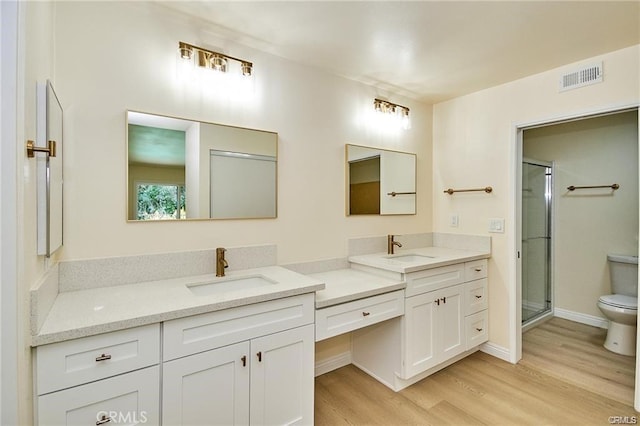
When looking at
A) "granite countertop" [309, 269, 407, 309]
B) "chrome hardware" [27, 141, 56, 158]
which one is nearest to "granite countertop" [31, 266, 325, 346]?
"granite countertop" [309, 269, 407, 309]

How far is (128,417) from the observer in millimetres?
1198

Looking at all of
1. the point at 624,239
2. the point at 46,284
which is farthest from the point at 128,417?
the point at 624,239

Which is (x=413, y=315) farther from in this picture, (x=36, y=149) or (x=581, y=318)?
(x=581, y=318)

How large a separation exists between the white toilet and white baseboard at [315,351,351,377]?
7.72 feet

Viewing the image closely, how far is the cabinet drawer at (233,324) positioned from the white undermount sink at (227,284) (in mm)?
224

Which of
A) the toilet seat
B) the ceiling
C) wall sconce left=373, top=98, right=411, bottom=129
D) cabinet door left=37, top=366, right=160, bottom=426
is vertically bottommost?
the toilet seat

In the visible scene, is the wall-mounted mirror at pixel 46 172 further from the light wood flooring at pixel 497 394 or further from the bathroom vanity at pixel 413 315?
the light wood flooring at pixel 497 394

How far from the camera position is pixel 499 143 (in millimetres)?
2719

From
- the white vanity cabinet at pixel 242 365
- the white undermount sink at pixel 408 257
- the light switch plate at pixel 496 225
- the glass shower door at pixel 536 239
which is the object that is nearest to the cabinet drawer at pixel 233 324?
the white vanity cabinet at pixel 242 365

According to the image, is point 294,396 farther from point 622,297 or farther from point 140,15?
point 622,297

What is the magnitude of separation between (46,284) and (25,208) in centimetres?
38

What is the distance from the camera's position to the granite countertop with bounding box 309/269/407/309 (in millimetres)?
1801

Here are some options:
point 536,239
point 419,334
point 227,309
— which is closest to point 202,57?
point 227,309

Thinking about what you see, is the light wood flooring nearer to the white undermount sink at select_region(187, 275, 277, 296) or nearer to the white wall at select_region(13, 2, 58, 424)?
the white undermount sink at select_region(187, 275, 277, 296)
